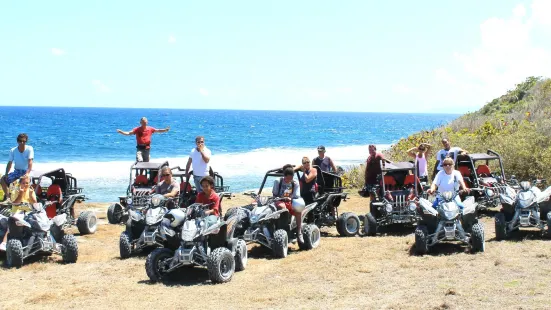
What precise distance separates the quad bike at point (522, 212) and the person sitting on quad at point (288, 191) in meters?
3.61

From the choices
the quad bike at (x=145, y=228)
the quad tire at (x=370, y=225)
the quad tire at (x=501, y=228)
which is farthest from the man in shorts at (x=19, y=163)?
the quad tire at (x=501, y=228)

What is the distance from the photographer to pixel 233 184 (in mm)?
28578

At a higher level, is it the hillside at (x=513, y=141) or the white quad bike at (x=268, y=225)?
the hillside at (x=513, y=141)

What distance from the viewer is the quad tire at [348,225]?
13.6 meters

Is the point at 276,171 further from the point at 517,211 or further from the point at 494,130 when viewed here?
the point at 494,130

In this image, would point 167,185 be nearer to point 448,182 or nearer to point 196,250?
point 196,250

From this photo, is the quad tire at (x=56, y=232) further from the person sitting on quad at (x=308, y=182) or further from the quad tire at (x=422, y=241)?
the quad tire at (x=422, y=241)

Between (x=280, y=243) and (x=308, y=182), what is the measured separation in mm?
2115

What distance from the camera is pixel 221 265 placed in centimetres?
966

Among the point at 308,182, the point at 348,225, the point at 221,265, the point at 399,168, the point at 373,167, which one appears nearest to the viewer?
the point at 221,265

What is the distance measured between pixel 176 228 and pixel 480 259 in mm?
4728

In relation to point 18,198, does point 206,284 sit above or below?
below

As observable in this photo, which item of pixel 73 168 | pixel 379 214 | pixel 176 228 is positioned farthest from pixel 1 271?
pixel 73 168

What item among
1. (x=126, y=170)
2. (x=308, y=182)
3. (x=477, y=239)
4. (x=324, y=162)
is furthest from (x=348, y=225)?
(x=126, y=170)
